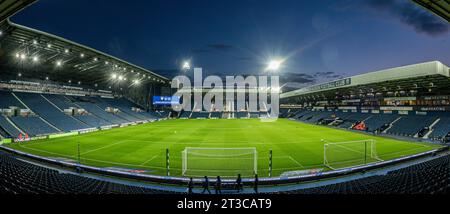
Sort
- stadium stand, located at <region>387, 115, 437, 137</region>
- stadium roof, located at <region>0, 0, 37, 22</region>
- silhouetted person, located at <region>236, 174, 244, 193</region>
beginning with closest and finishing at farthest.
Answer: stadium roof, located at <region>0, 0, 37, 22</region>
silhouetted person, located at <region>236, 174, 244, 193</region>
stadium stand, located at <region>387, 115, 437, 137</region>

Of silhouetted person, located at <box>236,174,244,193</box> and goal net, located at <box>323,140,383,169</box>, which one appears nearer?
silhouetted person, located at <box>236,174,244,193</box>

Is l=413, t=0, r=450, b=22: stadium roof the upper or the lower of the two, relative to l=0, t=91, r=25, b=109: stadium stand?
upper

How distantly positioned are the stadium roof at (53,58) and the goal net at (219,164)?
23225 mm

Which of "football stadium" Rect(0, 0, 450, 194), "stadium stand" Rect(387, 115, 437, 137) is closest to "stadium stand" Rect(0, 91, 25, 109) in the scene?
"football stadium" Rect(0, 0, 450, 194)

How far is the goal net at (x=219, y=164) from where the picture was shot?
14.2 m

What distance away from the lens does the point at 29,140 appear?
27766 mm

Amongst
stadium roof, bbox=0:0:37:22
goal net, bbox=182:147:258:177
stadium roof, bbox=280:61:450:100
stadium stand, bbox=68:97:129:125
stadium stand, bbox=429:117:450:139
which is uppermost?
stadium roof, bbox=0:0:37:22

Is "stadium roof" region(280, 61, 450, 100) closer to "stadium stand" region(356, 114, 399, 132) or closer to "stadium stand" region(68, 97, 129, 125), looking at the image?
"stadium stand" region(356, 114, 399, 132)

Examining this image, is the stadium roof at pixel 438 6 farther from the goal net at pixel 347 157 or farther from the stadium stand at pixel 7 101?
the stadium stand at pixel 7 101

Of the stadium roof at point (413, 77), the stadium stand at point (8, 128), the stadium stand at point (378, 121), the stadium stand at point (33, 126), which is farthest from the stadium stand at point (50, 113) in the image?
the stadium stand at point (378, 121)

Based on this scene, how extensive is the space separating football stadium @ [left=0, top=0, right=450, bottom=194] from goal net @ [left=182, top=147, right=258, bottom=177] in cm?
8

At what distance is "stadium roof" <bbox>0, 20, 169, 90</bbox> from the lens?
2595 cm

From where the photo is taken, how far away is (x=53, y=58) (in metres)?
35.3

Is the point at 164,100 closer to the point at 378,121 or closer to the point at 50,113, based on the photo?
the point at 50,113
